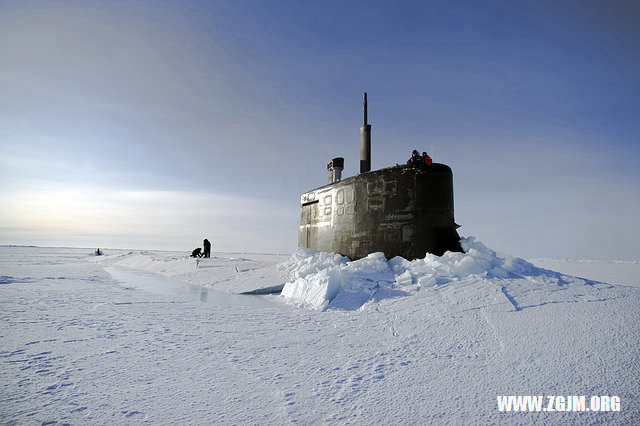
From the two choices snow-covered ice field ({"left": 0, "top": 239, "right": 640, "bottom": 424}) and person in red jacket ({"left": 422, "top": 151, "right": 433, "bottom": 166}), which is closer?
snow-covered ice field ({"left": 0, "top": 239, "right": 640, "bottom": 424})

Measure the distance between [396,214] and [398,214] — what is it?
0.15 ft

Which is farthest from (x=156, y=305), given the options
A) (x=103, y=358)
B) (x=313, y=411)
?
(x=313, y=411)

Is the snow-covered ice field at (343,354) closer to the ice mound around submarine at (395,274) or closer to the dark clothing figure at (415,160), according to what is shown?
the ice mound around submarine at (395,274)

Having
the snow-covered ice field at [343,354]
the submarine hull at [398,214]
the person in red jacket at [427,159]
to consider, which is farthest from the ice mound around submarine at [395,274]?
the person in red jacket at [427,159]

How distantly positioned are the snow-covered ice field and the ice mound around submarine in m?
0.04

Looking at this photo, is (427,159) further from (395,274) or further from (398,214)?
(395,274)

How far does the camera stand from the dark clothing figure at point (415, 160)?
6875 millimetres

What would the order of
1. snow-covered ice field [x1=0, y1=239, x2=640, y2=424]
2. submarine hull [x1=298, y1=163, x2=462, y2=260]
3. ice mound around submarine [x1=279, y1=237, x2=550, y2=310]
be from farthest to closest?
1. submarine hull [x1=298, y1=163, x2=462, y2=260]
2. ice mound around submarine [x1=279, y1=237, x2=550, y2=310]
3. snow-covered ice field [x1=0, y1=239, x2=640, y2=424]

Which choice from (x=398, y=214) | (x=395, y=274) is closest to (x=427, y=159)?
(x=398, y=214)

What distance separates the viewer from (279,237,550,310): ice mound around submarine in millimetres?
5672

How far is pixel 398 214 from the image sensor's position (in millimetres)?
7047

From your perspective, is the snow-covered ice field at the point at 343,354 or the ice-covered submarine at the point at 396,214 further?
the ice-covered submarine at the point at 396,214

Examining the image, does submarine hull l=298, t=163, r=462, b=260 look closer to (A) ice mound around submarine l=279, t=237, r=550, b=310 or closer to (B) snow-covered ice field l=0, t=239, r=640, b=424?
(A) ice mound around submarine l=279, t=237, r=550, b=310

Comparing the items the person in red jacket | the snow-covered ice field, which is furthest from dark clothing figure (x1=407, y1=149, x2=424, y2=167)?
the snow-covered ice field
